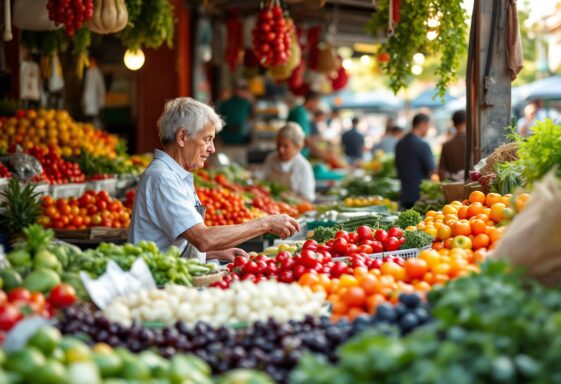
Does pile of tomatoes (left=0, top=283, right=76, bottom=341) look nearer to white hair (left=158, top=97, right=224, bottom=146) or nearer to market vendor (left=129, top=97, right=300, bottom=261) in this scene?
market vendor (left=129, top=97, right=300, bottom=261)

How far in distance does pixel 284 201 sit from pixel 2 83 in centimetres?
490

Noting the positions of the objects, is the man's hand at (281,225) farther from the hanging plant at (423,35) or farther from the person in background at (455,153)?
the person in background at (455,153)

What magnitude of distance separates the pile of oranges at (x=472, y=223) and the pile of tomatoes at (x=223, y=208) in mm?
2544

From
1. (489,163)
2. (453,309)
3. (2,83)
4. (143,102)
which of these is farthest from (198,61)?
(453,309)

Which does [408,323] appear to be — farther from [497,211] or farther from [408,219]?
[408,219]

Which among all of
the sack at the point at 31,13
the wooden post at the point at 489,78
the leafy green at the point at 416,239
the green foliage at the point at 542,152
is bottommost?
the leafy green at the point at 416,239

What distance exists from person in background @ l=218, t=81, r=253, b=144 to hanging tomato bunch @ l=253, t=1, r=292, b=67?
21.5ft

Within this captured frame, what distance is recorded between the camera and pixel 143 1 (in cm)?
812

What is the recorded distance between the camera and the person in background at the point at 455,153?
10102 millimetres

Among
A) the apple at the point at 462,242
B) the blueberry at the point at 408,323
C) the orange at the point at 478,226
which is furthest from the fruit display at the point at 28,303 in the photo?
the orange at the point at 478,226

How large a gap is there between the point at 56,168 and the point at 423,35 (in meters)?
4.19

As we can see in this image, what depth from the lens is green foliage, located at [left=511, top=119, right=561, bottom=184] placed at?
421 centimetres

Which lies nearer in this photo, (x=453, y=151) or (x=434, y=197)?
(x=434, y=197)

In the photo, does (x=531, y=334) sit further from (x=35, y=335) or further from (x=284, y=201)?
(x=284, y=201)
